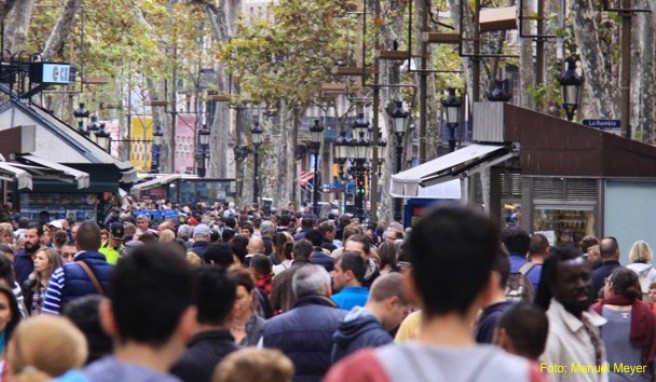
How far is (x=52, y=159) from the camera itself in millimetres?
39156

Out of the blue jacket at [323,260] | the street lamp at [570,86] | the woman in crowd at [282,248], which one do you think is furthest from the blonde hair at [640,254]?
the street lamp at [570,86]

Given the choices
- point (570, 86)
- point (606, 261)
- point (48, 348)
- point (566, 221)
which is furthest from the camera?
point (570, 86)

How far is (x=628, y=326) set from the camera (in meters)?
12.0

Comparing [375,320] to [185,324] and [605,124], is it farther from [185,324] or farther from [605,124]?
[605,124]

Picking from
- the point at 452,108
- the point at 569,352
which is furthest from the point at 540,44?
the point at 569,352

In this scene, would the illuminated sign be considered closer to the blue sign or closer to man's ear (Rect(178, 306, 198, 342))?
the blue sign

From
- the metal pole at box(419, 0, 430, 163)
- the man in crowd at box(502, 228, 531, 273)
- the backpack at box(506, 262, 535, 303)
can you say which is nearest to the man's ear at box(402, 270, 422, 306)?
the backpack at box(506, 262, 535, 303)

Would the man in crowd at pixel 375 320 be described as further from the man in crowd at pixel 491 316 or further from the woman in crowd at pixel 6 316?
the woman in crowd at pixel 6 316

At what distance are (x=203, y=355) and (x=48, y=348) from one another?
1639mm

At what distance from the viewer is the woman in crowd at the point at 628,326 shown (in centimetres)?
1197

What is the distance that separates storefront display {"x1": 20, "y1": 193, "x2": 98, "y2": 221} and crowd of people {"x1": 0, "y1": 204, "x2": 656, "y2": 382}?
1944 centimetres

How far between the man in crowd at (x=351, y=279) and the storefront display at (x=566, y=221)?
1065 cm

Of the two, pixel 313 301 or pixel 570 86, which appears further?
pixel 570 86

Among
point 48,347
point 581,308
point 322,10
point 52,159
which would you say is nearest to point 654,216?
point 581,308
